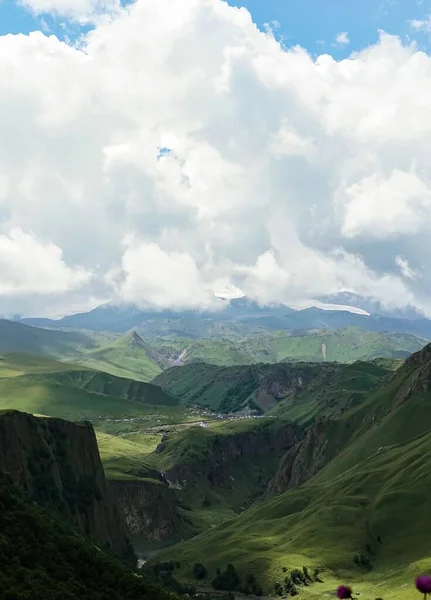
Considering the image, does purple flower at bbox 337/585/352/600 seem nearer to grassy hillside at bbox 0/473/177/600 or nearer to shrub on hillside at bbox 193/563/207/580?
grassy hillside at bbox 0/473/177/600

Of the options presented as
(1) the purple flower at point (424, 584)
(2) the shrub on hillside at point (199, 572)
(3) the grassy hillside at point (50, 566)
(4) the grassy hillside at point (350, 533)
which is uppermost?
(1) the purple flower at point (424, 584)

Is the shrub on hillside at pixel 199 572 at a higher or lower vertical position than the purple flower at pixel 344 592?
lower

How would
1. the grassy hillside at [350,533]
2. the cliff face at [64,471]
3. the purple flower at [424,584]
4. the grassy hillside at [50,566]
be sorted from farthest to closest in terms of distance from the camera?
the cliff face at [64,471] → the grassy hillside at [350,533] → the grassy hillside at [50,566] → the purple flower at [424,584]

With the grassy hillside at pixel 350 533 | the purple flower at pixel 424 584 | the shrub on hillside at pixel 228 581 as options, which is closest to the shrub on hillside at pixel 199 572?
the grassy hillside at pixel 350 533

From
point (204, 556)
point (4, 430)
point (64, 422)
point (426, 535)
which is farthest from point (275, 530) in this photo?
point (4, 430)

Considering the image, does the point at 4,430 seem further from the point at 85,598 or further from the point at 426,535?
the point at 426,535

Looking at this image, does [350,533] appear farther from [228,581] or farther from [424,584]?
[424,584]

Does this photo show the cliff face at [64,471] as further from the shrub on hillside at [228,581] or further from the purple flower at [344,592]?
the purple flower at [344,592]
